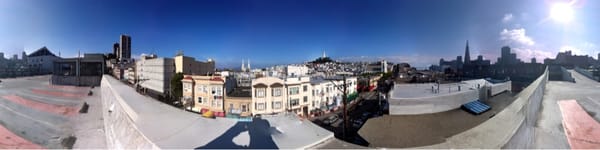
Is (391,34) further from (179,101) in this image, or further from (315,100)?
(179,101)

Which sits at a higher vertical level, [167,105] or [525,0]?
[525,0]

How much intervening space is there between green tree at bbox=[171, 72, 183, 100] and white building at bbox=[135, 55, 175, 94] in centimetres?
4

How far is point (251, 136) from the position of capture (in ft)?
6.32

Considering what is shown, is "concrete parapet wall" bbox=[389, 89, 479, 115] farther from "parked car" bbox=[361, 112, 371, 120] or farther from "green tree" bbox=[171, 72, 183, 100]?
"green tree" bbox=[171, 72, 183, 100]

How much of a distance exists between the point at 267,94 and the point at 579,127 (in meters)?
4.24

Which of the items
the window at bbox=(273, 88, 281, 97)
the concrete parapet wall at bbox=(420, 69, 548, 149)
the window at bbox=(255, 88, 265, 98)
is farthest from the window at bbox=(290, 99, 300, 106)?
the concrete parapet wall at bbox=(420, 69, 548, 149)

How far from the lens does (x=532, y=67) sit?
6.25 ft

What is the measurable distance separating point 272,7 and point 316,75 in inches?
29.1

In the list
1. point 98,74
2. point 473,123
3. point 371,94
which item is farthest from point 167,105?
point 473,123

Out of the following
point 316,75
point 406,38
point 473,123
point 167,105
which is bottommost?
point 473,123

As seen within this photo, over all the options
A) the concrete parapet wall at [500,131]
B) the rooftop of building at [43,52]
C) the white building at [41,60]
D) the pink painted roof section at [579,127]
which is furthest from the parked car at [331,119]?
the pink painted roof section at [579,127]

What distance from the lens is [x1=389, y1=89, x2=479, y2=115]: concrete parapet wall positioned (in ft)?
5.38

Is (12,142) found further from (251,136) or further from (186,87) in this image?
(251,136)

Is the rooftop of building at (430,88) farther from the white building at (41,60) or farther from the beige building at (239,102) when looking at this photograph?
the white building at (41,60)
